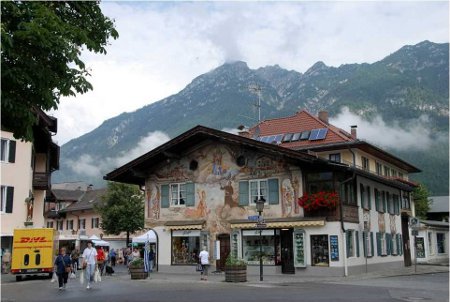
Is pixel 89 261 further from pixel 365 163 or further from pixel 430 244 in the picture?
pixel 430 244

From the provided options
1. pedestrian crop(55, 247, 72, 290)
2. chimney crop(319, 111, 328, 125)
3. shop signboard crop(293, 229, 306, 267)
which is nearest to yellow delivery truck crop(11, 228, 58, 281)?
pedestrian crop(55, 247, 72, 290)

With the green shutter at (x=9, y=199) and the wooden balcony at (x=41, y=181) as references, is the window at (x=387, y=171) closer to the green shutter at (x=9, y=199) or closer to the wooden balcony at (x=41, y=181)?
the wooden balcony at (x=41, y=181)

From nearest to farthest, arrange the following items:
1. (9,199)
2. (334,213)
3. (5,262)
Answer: (334,213) < (5,262) < (9,199)

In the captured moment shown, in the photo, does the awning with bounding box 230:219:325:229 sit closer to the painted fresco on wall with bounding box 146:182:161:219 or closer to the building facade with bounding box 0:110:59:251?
the painted fresco on wall with bounding box 146:182:161:219

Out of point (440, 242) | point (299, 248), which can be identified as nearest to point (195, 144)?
point (299, 248)

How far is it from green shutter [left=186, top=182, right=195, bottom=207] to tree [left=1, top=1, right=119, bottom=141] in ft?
74.2

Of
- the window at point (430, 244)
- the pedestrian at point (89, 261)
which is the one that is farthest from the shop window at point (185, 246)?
the window at point (430, 244)

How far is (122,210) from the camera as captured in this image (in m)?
55.6

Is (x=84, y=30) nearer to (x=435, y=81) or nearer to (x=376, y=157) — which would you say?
(x=376, y=157)

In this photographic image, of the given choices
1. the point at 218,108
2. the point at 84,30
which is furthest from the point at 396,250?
the point at 218,108

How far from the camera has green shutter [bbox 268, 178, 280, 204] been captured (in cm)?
3109

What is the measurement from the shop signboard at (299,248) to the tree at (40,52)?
66.8 ft

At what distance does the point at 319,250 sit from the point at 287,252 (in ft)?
5.91

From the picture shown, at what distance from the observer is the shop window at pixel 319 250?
29.4m
